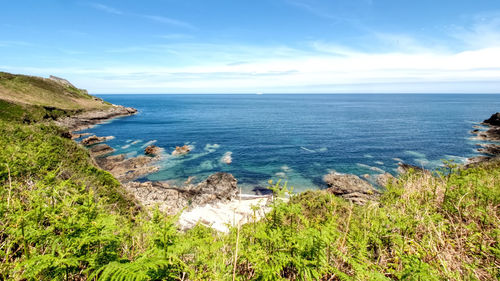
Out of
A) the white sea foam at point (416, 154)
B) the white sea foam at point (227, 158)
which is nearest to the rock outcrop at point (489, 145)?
the white sea foam at point (416, 154)

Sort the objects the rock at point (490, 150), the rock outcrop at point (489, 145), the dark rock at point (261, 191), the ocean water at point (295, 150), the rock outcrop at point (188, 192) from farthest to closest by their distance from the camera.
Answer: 1. the rock at point (490, 150)
2. the rock outcrop at point (489, 145)
3. the ocean water at point (295, 150)
4. the dark rock at point (261, 191)
5. the rock outcrop at point (188, 192)

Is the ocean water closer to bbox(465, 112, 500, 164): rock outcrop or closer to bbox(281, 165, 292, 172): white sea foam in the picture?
bbox(281, 165, 292, 172): white sea foam

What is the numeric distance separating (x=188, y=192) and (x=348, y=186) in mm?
21744

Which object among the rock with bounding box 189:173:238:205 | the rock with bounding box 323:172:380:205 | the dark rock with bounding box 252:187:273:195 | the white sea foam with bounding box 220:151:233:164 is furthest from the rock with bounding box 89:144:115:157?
the rock with bounding box 323:172:380:205

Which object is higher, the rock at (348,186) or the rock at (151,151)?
the rock at (151,151)

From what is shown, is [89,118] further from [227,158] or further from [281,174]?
[281,174]

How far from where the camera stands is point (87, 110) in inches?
3600

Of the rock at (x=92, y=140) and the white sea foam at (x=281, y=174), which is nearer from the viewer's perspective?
the white sea foam at (x=281, y=174)

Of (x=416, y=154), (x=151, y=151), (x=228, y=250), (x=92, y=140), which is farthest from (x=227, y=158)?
(x=228, y=250)

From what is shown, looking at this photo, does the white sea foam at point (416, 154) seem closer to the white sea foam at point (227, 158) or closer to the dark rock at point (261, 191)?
the dark rock at point (261, 191)

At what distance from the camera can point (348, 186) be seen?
3050cm

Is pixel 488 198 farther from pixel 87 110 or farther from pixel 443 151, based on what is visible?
pixel 87 110

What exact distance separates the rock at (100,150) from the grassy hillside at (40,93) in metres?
43.9

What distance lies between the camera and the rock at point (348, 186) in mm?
26844
